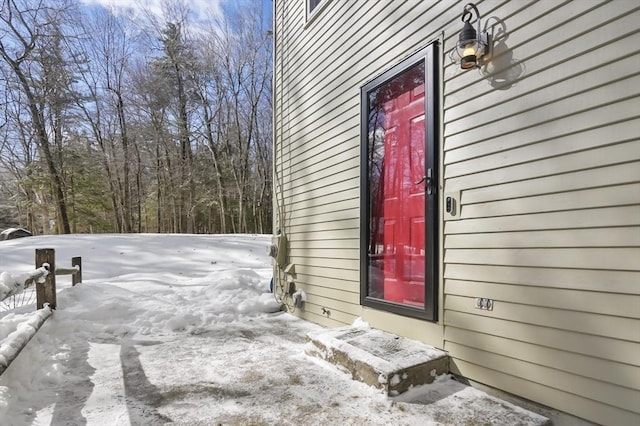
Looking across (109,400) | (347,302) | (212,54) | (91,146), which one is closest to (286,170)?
(347,302)

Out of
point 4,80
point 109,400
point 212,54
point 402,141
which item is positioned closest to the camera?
point 109,400

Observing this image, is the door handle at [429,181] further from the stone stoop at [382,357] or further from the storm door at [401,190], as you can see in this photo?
the stone stoop at [382,357]

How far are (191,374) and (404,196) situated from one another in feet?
6.61

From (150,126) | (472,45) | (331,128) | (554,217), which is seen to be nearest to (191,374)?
(554,217)

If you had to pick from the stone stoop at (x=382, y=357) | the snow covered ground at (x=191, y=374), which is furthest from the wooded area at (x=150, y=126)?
the stone stoop at (x=382, y=357)

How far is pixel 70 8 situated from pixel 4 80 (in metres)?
3.64

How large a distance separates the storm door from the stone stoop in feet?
0.81

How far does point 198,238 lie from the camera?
446 inches

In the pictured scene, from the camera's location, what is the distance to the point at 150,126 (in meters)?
16.6

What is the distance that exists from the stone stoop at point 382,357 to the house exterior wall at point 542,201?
0.41 ft

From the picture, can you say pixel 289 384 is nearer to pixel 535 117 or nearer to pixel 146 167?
pixel 535 117

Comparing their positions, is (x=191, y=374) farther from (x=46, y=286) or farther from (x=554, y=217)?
(x=554, y=217)

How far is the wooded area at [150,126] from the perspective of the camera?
15344mm

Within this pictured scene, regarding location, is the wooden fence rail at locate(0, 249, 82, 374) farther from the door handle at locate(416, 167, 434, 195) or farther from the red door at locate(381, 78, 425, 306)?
the door handle at locate(416, 167, 434, 195)
